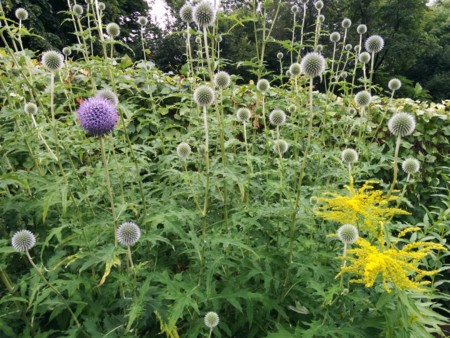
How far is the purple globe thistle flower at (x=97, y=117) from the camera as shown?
2102 millimetres

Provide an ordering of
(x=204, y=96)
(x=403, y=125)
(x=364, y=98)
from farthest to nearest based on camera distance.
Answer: (x=364, y=98), (x=403, y=125), (x=204, y=96)

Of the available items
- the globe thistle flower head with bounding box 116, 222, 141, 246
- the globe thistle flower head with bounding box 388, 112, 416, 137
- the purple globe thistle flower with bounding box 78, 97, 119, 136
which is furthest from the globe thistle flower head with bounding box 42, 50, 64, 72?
the globe thistle flower head with bounding box 388, 112, 416, 137

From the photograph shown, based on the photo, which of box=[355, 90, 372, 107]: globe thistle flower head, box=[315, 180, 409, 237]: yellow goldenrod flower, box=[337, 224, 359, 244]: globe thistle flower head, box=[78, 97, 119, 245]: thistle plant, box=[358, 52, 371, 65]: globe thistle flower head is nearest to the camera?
box=[78, 97, 119, 245]: thistle plant

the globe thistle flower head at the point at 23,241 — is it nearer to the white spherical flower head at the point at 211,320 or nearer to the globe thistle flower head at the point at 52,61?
the white spherical flower head at the point at 211,320

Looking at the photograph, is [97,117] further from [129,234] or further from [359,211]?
[359,211]

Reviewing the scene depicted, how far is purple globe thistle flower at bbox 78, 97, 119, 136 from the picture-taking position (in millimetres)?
2102

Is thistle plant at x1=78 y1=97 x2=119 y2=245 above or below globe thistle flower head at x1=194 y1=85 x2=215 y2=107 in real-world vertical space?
above

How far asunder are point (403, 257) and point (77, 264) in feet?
6.30

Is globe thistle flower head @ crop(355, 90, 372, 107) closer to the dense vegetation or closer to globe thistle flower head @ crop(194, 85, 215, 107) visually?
the dense vegetation

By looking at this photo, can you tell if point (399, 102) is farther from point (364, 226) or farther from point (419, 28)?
point (419, 28)

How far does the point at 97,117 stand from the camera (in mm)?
2119

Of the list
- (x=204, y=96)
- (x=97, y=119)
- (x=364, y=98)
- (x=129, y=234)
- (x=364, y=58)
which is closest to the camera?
(x=97, y=119)

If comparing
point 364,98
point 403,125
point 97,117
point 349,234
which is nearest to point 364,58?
point 364,98

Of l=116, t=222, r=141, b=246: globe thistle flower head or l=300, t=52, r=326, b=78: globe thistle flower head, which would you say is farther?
l=300, t=52, r=326, b=78: globe thistle flower head
